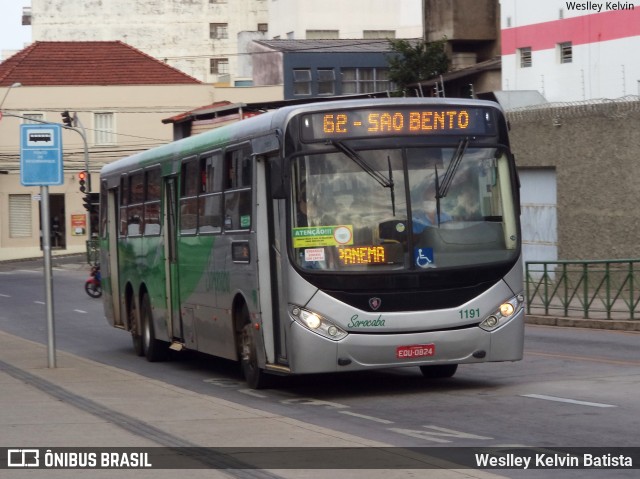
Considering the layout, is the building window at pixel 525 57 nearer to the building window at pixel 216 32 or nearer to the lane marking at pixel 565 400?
the lane marking at pixel 565 400

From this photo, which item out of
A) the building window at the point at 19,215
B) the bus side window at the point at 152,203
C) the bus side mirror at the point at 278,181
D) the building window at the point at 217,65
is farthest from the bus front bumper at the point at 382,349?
the building window at the point at 217,65

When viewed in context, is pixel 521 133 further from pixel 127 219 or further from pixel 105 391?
pixel 105 391

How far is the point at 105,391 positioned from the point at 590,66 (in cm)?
2566

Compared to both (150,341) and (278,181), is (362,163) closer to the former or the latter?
(278,181)

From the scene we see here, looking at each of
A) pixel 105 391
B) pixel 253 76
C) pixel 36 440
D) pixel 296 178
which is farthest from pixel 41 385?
pixel 253 76

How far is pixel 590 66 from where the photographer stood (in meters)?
37.8

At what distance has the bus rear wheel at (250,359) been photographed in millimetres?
15211

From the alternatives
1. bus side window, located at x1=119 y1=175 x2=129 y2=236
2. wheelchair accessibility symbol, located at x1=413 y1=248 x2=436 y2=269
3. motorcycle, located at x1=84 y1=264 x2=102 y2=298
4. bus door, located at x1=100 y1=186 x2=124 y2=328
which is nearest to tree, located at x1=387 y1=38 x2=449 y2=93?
motorcycle, located at x1=84 y1=264 x2=102 y2=298

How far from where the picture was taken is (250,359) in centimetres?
1542

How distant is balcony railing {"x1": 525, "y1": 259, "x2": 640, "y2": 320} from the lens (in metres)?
24.8

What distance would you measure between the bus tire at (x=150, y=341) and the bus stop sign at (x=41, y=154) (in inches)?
147

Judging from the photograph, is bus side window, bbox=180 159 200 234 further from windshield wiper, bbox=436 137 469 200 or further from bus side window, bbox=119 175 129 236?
windshield wiper, bbox=436 137 469 200

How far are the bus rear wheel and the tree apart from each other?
36528 millimetres

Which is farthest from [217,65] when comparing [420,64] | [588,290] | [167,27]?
[588,290]
